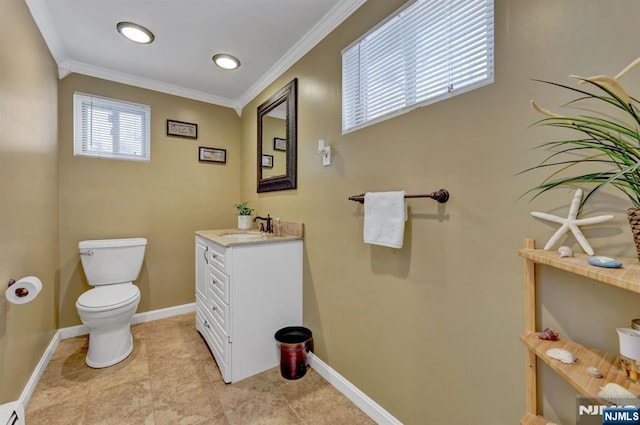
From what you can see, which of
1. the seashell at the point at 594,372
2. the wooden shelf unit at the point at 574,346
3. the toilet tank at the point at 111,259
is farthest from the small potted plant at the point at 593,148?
the toilet tank at the point at 111,259

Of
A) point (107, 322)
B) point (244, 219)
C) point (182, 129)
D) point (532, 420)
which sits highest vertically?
point (182, 129)

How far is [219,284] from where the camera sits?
200cm

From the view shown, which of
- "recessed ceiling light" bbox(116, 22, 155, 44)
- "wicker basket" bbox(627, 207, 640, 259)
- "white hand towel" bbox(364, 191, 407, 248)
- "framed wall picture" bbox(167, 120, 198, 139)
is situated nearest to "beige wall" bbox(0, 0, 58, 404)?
"recessed ceiling light" bbox(116, 22, 155, 44)

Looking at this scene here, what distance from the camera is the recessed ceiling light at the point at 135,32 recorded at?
1.94 meters

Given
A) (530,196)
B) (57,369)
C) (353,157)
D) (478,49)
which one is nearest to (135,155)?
(57,369)

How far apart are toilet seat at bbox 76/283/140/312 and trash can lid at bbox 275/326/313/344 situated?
1179mm

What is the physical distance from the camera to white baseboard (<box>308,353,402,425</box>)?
4.94 feet

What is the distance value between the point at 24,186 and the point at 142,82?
1581 millimetres

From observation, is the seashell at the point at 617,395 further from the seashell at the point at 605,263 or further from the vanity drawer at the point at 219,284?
the vanity drawer at the point at 219,284

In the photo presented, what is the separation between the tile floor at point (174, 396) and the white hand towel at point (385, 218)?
1047 mm

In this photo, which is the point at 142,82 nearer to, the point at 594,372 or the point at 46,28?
the point at 46,28

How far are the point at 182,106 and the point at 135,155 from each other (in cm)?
71

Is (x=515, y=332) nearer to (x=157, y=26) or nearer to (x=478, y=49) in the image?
(x=478, y=49)

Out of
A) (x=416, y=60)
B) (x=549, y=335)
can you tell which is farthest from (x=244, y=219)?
(x=549, y=335)
